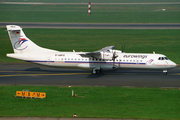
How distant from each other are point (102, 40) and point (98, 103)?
38789 mm

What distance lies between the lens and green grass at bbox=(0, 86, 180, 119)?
22828mm

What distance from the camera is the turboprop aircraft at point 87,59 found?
37.2 m

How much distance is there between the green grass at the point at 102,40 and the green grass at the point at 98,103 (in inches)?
758

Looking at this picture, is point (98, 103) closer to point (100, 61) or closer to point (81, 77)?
point (81, 77)

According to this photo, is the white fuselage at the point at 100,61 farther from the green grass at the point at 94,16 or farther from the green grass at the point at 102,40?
the green grass at the point at 94,16

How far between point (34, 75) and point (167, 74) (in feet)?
61.6

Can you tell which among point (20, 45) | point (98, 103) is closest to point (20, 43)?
point (20, 45)

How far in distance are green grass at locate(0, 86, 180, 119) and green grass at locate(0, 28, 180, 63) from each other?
19243mm

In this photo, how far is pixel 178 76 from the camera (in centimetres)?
3700

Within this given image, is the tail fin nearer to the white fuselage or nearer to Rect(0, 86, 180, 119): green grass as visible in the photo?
the white fuselage

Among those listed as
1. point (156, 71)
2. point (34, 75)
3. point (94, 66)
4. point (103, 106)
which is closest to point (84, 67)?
point (94, 66)

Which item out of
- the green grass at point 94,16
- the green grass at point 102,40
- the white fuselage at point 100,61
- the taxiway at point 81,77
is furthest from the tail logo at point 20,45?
the green grass at point 94,16

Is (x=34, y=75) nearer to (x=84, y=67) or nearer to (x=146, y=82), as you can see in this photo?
(x=84, y=67)

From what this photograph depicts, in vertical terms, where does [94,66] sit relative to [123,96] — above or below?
above
